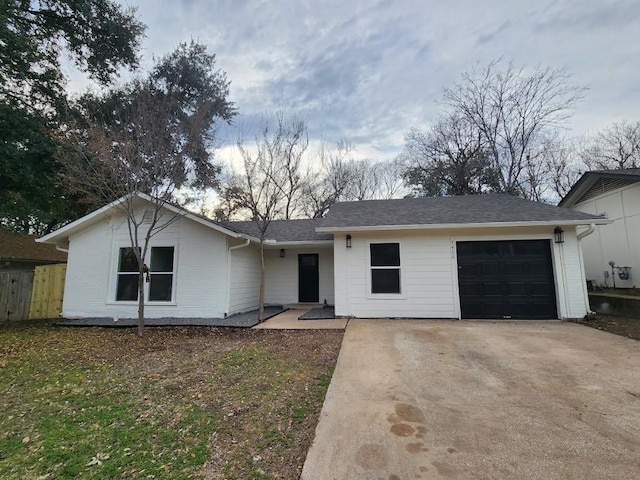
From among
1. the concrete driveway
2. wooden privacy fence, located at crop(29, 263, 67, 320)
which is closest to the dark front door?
the concrete driveway

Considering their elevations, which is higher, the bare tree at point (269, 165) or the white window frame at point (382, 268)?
the bare tree at point (269, 165)

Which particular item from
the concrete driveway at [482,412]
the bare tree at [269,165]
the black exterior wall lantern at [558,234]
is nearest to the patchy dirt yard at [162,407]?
the concrete driveway at [482,412]

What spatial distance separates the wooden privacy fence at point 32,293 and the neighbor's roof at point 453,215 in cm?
871

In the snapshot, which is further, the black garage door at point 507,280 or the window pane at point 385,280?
the window pane at point 385,280

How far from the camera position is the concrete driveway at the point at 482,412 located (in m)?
2.30

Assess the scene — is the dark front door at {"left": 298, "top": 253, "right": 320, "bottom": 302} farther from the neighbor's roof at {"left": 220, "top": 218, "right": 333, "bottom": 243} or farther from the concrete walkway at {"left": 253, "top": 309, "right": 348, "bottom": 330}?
the concrete walkway at {"left": 253, "top": 309, "right": 348, "bottom": 330}

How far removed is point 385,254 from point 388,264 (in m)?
0.29

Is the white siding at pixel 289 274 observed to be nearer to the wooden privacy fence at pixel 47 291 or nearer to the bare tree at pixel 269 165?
the bare tree at pixel 269 165

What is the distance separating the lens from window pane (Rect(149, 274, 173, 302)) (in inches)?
356

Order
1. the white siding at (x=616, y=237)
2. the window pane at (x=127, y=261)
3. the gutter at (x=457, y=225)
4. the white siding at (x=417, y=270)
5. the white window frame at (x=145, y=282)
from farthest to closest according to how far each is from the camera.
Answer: the white siding at (x=616, y=237), the window pane at (x=127, y=261), the white window frame at (x=145, y=282), the white siding at (x=417, y=270), the gutter at (x=457, y=225)

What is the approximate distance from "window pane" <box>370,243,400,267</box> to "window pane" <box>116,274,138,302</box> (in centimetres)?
697

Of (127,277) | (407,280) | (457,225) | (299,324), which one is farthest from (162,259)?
(457,225)

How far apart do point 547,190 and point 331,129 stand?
17.4 m

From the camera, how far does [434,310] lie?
27.9 ft
